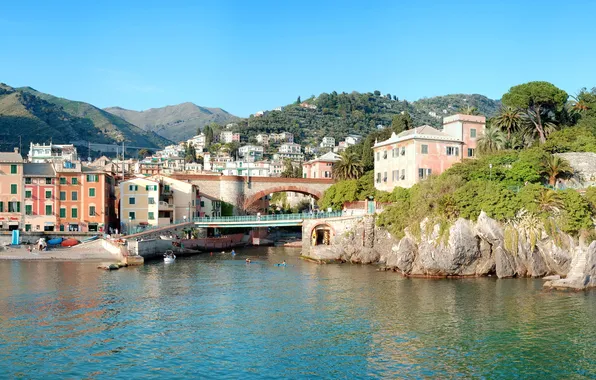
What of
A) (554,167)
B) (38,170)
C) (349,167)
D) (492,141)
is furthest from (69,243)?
(554,167)

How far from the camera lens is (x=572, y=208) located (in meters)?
52.6

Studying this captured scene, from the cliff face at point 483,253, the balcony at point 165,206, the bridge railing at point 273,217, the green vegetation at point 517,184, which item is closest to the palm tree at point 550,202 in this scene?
the green vegetation at point 517,184

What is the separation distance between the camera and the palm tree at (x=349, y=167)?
92625mm

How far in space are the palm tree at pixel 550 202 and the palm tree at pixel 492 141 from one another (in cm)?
2014

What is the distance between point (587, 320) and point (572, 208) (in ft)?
67.9

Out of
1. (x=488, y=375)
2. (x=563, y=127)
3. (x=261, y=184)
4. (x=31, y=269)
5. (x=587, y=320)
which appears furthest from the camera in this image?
(x=261, y=184)

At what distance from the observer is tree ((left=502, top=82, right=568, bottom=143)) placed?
76000 millimetres

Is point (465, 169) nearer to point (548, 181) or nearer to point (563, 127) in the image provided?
point (548, 181)

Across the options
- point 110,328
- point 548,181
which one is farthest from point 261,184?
point 110,328

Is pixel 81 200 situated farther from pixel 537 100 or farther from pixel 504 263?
pixel 537 100

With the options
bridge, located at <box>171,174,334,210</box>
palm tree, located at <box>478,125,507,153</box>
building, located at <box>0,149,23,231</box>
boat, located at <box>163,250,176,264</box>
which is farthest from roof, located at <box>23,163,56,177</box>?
palm tree, located at <box>478,125,507,153</box>

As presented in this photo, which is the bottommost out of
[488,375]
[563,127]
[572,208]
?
[488,375]

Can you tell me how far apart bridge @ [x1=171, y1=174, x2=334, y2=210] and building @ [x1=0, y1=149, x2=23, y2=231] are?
23043 mm

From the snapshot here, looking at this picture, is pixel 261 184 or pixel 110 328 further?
pixel 261 184
